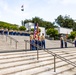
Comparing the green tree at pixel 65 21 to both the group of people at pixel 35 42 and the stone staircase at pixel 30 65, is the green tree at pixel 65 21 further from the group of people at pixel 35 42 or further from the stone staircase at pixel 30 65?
the stone staircase at pixel 30 65

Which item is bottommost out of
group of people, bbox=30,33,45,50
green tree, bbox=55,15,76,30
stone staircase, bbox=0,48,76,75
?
stone staircase, bbox=0,48,76,75

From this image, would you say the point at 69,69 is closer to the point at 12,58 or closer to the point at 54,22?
the point at 12,58

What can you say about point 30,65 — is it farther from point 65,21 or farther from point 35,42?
point 65,21

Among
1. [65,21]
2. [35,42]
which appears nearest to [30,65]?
[35,42]

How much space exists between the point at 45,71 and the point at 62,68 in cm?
155

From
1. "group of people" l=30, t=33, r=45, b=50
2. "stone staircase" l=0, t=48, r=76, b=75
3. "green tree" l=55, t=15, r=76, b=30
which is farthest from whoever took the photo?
"green tree" l=55, t=15, r=76, b=30

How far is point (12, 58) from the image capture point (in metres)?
11.6

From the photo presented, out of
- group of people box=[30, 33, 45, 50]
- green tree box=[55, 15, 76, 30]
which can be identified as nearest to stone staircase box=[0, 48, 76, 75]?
group of people box=[30, 33, 45, 50]

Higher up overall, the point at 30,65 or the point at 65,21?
the point at 65,21

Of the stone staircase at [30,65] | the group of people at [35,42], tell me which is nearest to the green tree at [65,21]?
the group of people at [35,42]

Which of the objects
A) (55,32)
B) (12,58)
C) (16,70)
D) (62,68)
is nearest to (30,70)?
(16,70)

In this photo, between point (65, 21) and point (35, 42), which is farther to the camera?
point (65, 21)

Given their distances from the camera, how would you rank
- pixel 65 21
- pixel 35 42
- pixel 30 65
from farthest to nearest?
pixel 65 21, pixel 35 42, pixel 30 65

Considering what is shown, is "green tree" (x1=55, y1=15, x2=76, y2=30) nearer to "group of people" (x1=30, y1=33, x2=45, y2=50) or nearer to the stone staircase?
"group of people" (x1=30, y1=33, x2=45, y2=50)
